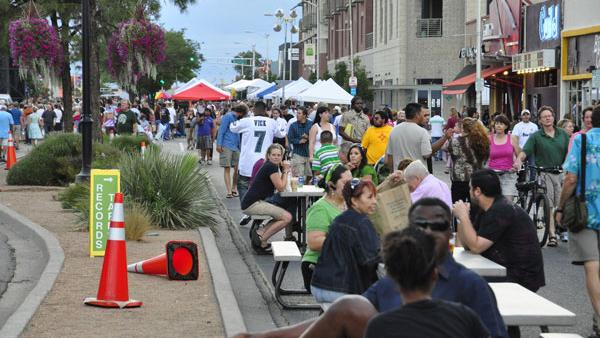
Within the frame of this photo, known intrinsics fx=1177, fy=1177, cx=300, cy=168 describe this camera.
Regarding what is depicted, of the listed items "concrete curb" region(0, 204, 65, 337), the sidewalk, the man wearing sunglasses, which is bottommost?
the sidewalk

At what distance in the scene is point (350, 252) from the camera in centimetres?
795

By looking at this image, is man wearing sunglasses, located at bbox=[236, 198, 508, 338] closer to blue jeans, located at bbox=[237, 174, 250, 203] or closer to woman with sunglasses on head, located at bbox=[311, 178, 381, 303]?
woman with sunglasses on head, located at bbox=[311, 178, 381, 303]

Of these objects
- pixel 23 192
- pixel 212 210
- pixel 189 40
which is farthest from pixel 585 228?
pixel 189 40

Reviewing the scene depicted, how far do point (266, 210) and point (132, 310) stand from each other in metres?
4.44

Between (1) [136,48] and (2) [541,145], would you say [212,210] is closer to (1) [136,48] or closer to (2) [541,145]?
(2) [541,145]

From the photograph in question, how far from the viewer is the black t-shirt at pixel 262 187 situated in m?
14.8

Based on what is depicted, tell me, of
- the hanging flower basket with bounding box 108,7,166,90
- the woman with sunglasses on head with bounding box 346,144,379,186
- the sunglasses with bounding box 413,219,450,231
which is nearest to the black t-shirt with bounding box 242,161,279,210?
the woman with sunglasses on head with bounding box 346,144,379,186

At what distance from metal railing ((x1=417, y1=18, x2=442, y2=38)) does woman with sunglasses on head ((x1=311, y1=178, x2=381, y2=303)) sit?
5660 centimetres

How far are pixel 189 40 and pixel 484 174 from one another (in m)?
121

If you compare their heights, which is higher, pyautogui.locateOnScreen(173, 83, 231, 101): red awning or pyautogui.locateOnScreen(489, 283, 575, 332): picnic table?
pyautogui.locateOnScreen(173, 83, 231, 101): red awning

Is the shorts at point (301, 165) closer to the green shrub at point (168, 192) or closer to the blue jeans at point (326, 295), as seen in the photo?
the green shrub at point (168, 192)

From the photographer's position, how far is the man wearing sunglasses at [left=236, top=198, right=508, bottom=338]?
5559 mm

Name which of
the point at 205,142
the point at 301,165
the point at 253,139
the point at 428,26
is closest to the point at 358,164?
the point at 253,139

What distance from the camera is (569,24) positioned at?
39250 mm
